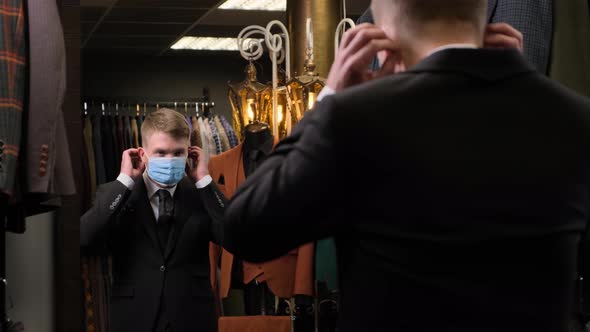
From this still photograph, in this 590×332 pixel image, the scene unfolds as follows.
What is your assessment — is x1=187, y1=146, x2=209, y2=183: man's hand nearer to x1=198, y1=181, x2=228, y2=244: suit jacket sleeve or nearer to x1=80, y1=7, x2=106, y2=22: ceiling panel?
x1=198, y1=181, x2=228, y2=244: suit jacket sleeve

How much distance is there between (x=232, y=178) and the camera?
429 cm

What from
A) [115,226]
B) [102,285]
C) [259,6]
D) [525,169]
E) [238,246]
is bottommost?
[102,285]

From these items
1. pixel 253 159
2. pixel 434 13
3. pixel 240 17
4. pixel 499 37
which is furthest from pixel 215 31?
pixel 434 13

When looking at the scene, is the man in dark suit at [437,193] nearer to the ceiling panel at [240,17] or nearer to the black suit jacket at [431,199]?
the black suit jacket at [431,199]

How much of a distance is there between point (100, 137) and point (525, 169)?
235 inches

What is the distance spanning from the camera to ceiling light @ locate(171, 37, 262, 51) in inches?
364

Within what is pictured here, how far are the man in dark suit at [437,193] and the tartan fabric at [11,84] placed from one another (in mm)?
894

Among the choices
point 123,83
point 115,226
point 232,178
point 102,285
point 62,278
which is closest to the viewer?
point 62,278


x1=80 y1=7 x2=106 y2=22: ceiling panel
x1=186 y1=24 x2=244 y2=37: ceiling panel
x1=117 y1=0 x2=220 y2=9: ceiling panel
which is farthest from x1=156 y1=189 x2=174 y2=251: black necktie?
x1=186 y1=24 x2=244 y2=37: ceiling panel

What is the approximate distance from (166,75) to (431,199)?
9.12 metres

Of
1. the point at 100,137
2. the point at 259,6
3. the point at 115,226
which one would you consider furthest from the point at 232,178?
the point at 259,6

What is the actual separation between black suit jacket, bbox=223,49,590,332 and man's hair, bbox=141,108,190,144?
2414 millimetres

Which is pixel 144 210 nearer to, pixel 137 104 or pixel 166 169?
pixel 166 169

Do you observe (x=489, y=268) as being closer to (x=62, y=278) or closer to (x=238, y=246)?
(x=238, y=246)
